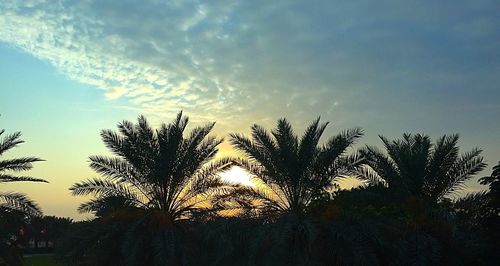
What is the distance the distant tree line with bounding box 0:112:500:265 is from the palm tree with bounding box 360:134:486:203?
0.04m

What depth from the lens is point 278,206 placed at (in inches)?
758

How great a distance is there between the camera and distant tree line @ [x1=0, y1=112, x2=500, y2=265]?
16500 mm

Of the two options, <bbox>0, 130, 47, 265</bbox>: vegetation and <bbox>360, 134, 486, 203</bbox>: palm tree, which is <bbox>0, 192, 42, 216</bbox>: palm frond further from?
<bbox>360, 134, 486, 203</bbox>: palm tree

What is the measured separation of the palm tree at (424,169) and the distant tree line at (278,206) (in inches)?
1.5

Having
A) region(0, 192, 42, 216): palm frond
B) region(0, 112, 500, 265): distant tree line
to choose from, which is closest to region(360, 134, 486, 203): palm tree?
region(0, 112, 500, 265): distant tree line

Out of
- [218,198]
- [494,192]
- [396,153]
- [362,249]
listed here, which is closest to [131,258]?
[218,198]

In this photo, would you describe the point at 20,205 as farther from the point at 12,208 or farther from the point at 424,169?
the point at 424,169

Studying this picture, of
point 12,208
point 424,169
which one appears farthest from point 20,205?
point 424,169

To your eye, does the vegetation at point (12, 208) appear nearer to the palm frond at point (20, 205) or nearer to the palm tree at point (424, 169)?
the palm frond at point (20, 205)

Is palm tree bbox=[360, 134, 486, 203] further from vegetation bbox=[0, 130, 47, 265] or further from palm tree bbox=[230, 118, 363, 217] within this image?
vegetation bbox=[0, 130, 47, 265]

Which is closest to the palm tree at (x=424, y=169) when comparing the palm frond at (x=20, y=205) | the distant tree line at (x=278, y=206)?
the distant tree line at (x=278, y=206)

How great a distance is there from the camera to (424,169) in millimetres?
19984

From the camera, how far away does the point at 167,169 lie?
65.5 ft

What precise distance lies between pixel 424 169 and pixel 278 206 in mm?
5461
